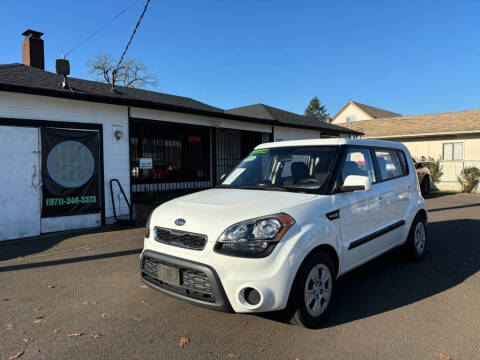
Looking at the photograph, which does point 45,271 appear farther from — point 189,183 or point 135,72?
point 135,72

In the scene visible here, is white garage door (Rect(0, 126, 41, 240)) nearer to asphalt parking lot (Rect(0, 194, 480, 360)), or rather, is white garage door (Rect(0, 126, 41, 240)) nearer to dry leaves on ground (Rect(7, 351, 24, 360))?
asphalt parking lot (Rect(0, 194, 480, 360))

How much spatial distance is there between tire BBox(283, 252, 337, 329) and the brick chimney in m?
13.3

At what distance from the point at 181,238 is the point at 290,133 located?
12649 mm

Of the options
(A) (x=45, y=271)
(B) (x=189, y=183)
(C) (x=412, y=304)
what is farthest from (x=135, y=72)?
(C) (x=412, y=304)

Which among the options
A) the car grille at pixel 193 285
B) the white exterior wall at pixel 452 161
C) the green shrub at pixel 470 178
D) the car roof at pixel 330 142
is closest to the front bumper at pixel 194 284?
the car grille at pixel 193 285

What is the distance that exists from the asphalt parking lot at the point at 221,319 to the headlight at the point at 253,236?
83cm

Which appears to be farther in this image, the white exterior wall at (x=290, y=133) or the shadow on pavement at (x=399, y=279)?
the white exterior wall at (x=290, y=133)

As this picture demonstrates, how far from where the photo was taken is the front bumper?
9.59 ft

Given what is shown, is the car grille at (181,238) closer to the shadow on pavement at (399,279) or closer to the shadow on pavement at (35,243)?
the shadow on pavement at (399,279)

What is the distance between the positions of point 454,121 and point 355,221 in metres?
21.6

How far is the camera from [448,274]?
4809 mm

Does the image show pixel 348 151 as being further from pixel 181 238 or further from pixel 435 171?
pixel 435 171

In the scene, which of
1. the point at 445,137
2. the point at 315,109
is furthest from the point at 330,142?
the point at 315,109

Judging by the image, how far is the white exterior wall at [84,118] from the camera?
7.34 meters
